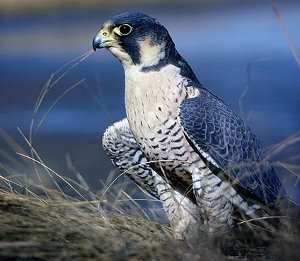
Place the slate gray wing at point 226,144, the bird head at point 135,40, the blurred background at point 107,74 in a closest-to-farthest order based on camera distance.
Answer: the slate gray wing at point 226,144 < the bird head at point 135,40 < the blurred background at point 107,74

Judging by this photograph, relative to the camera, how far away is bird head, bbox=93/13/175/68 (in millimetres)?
4957

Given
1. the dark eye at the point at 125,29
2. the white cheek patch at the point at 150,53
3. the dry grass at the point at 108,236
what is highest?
the dark eye at the point at 125,29

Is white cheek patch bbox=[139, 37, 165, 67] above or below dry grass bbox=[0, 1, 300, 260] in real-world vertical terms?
above

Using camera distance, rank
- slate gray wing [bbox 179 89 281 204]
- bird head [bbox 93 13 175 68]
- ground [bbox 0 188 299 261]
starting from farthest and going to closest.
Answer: bird head [bbox 93 13 175 68] → slate gray wing [bbox 179 89 281 204] → ground [bbox 0 188 299 261]

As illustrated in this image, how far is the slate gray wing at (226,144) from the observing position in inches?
190

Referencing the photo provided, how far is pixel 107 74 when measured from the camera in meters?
12.1

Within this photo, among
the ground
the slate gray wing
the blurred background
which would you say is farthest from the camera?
the blurred background

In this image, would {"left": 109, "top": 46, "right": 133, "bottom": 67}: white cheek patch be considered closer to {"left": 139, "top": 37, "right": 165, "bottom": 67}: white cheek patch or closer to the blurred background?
{"left": 139, "top": 37, "right": 165, "bottom": 67}: white cheek patch

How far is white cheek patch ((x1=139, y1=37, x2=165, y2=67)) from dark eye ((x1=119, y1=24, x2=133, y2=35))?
0.27 feet

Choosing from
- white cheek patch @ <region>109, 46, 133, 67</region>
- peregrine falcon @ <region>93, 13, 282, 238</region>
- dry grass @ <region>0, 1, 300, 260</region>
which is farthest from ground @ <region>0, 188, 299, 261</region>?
white cheek patch @ <region>109, 46, 133, 67</region>

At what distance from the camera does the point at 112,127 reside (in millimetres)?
5469

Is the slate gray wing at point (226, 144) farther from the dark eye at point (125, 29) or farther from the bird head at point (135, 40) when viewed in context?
the dark eye at point (125, 29)

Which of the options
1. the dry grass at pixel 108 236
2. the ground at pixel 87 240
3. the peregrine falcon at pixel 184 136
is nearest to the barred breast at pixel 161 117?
the peregrine falcon at pixel 184 136

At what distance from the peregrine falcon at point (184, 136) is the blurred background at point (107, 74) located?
177mm
